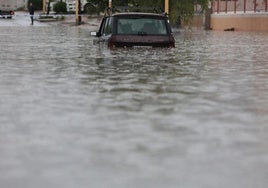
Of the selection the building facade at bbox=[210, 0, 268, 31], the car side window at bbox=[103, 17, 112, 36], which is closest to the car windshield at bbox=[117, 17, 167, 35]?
the car side window at bbox=[103, 17, 112, 36]

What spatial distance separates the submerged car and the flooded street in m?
5.33

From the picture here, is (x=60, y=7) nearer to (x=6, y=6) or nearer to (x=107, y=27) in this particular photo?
(x=6, y=6)

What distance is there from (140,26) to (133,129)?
12744mm

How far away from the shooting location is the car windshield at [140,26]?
1988 centimetres

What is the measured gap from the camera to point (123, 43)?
20.3 meters

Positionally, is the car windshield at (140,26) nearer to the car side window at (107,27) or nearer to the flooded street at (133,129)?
the car side window at (107,27)

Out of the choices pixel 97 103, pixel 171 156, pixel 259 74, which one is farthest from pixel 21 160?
pixel 259 74

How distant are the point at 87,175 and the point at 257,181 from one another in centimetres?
117

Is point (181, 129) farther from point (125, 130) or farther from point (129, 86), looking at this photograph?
point (129, 86)

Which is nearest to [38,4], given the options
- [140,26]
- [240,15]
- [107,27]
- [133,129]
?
[240,15]

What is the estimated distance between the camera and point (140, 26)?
20078 millimetres

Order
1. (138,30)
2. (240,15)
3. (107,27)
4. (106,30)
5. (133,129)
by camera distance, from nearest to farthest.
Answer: (133,129)
(138,30)
(107,27)
(106,30)
(240,15)

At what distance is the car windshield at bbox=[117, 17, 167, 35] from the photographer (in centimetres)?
1988

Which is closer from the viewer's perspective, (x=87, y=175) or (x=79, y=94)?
(x=87, y=175)
